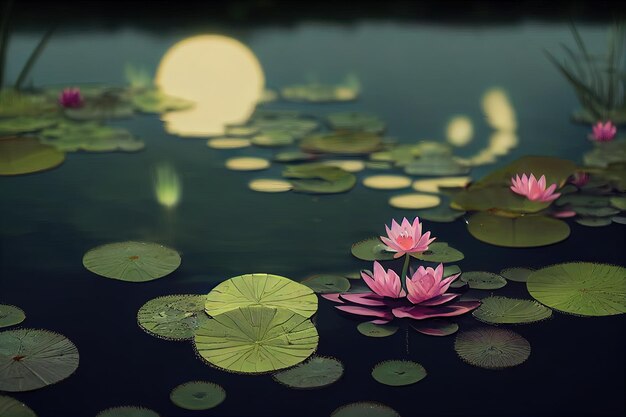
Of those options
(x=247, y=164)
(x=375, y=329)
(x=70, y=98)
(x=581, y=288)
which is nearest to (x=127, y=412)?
(x=375, y=329)

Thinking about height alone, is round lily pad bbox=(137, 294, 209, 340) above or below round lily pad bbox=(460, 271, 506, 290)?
below

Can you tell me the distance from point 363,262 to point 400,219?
0.35 metres

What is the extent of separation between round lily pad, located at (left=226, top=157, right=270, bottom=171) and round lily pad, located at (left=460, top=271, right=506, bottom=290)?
1.09 m

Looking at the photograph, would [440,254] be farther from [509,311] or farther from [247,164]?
[247,164]

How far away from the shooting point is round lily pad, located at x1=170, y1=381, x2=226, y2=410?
164 centimetres

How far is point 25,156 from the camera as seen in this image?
10.1 feet

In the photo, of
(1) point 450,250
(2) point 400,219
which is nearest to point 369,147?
(2) point 400,219

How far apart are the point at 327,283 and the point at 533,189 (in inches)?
30.1

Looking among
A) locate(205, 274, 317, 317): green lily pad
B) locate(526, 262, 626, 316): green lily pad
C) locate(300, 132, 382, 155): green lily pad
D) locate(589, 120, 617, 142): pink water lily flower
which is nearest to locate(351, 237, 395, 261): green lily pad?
locate(205, 274, 317, 317): green lily pad

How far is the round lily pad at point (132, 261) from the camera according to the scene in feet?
7.14

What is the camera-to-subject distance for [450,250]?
91.8 inches

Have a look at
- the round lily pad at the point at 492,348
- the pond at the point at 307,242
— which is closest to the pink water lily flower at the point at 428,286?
the pond at the point at 307,242

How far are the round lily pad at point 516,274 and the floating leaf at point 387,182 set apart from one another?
724 millimetres

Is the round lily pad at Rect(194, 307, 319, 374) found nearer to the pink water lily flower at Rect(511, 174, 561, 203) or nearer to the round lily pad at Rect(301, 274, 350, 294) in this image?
the round lily pad at Rect(301, 274, 350, 294)
